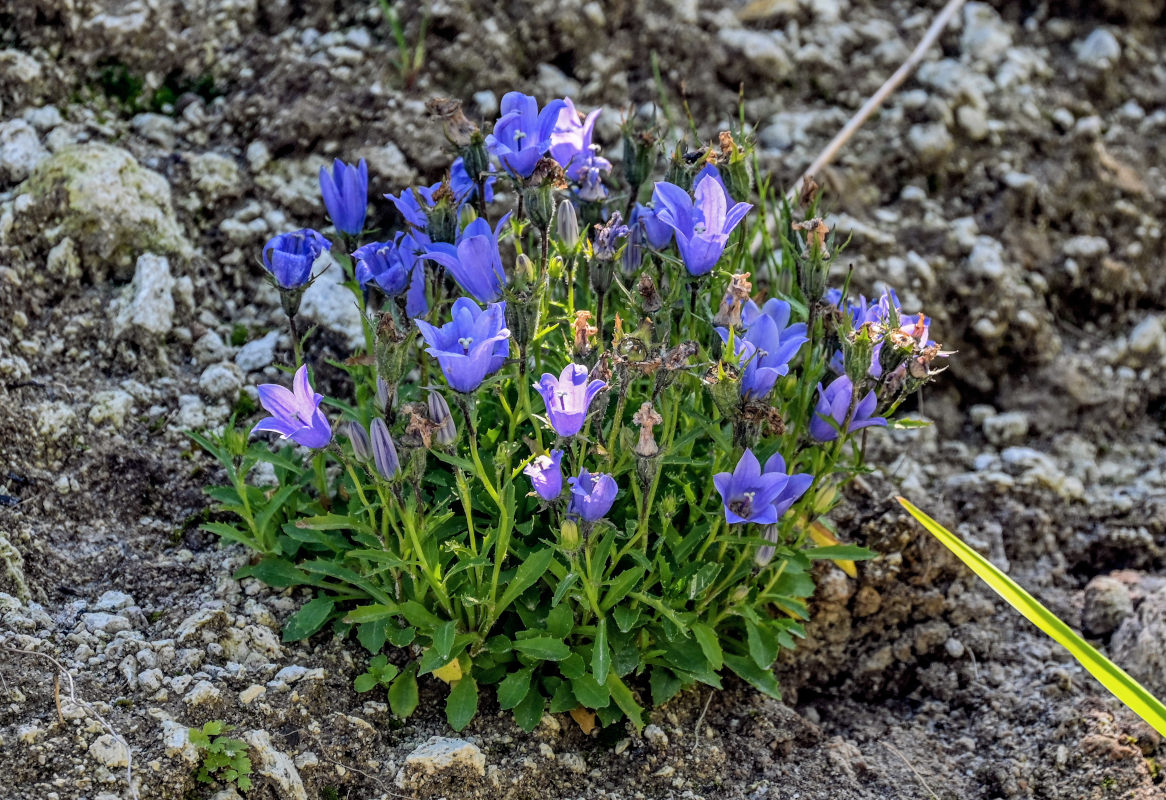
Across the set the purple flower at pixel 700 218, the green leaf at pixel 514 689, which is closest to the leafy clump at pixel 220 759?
the green leaf at pixel 514 689

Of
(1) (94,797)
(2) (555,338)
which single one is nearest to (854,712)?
(2) (555,338)

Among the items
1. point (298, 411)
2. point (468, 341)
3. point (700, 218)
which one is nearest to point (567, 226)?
point (700, 218)

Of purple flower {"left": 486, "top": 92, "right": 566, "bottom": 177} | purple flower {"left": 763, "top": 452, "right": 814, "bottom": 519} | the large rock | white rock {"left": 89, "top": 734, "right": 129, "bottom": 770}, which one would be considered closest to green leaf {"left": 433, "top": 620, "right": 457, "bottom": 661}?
white rock {"left": 89, "top": 734, "right": 129, "bottom": 770}

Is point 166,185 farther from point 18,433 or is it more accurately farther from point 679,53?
point 679,53

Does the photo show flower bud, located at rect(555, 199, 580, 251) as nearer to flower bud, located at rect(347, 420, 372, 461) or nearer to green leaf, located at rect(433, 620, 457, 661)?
flower bud, located at rect(347, 420, 372, 461)

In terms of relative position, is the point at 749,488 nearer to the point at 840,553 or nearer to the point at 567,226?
the point at 840,553
